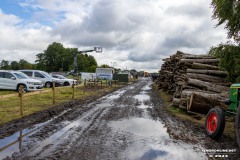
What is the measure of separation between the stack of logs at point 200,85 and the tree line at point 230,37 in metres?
1.09

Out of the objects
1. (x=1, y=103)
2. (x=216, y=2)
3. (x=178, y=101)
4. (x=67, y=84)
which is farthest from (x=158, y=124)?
(x=67, y=84)

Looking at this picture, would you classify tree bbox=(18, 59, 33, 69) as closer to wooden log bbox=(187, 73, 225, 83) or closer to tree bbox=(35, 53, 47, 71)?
tree bbox=(35, 53, 47, 71)

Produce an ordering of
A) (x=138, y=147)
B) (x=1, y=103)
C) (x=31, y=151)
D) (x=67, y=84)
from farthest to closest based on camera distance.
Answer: (x=67, y=84) < (x=1, y=103) < (x=138, y=147) < (x=31, y=151)

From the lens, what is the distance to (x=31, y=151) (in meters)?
6.07

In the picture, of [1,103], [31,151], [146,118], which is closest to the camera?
[31,151]

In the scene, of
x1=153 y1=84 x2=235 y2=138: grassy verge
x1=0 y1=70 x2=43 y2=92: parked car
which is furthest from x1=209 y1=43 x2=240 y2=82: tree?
x1=0 y1=70 x2=43 y2=92: parked car

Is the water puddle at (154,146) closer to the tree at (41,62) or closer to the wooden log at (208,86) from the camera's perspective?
the wooden log at (208,86)

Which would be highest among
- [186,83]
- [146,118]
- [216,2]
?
[216,2]

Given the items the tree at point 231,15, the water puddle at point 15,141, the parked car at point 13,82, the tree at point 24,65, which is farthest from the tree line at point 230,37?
the tree at point 24,65

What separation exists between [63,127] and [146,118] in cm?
377

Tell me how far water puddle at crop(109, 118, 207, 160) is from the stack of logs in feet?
8.41

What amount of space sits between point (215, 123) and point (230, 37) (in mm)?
7221

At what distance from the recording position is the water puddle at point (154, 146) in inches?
238

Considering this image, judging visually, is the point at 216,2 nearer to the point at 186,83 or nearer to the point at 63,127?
the point at 186,83
